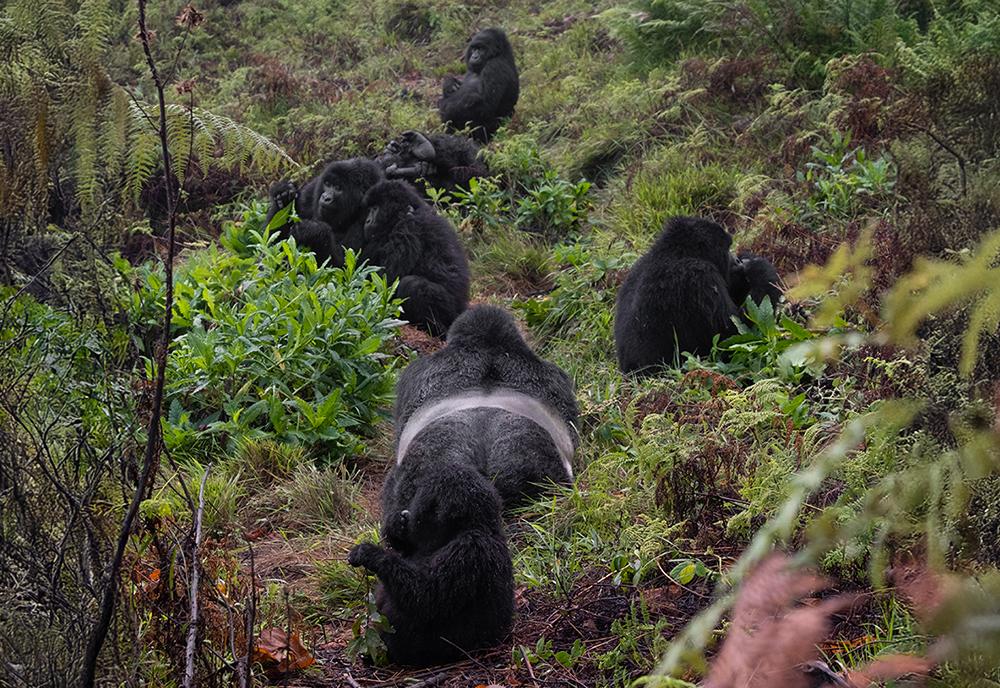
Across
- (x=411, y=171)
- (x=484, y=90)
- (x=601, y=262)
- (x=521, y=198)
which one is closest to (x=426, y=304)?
(x=601, y=262)

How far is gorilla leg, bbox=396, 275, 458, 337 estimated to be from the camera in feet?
25.6

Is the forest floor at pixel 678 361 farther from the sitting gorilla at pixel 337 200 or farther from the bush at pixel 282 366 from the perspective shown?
the sitting gorilla at pixel 337 200

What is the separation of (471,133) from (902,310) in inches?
457

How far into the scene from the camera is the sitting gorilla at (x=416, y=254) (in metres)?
7.84

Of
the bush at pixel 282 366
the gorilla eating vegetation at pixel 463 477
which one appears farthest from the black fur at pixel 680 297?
the bush at pixel 282 366

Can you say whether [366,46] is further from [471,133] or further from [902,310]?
[902,310]

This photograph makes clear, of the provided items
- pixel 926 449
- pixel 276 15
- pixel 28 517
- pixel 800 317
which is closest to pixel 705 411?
pixel 800 317

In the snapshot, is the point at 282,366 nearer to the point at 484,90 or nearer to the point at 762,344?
the point at 762,344

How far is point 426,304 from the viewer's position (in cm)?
782

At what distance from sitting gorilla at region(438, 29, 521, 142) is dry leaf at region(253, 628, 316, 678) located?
9.48 metres

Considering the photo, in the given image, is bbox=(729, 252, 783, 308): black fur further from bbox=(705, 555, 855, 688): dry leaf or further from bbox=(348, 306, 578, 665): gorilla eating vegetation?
bbox=(705, 555, 855, 688): dry leaf

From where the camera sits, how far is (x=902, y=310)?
4.21ft

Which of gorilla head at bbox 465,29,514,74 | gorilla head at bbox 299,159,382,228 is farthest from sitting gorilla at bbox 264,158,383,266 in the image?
gorilla head at bbox 465,29,514,74

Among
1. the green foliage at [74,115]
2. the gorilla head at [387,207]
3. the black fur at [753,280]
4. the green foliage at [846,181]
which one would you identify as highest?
the green foliage at [74,115]
